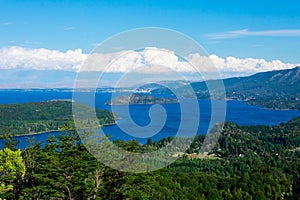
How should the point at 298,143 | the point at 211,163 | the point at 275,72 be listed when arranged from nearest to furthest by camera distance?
1. the point at 211,163
2. the point at 298,143
3. the point at 275,72

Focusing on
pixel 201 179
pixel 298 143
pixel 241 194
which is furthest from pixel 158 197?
pixel 298 143

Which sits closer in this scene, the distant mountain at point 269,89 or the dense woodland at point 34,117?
the dense woodland at point 34,117

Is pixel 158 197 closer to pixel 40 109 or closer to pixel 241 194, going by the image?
pixel 241 194

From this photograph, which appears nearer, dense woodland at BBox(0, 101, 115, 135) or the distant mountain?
dense woodland at BBox(0, 101, 115, 135)

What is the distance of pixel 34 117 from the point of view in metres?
72.2

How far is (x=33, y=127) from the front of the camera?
6250 cm

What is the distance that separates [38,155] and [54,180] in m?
0.86

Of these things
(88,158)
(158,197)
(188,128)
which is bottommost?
(158,197)

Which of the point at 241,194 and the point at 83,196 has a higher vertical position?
the point at 83,196

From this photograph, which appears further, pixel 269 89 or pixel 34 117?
pixel 269 89

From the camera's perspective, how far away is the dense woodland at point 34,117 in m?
62.0

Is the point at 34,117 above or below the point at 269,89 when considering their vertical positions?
below

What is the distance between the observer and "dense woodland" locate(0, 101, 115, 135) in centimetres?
6200

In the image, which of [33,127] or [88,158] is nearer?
[88,158]
